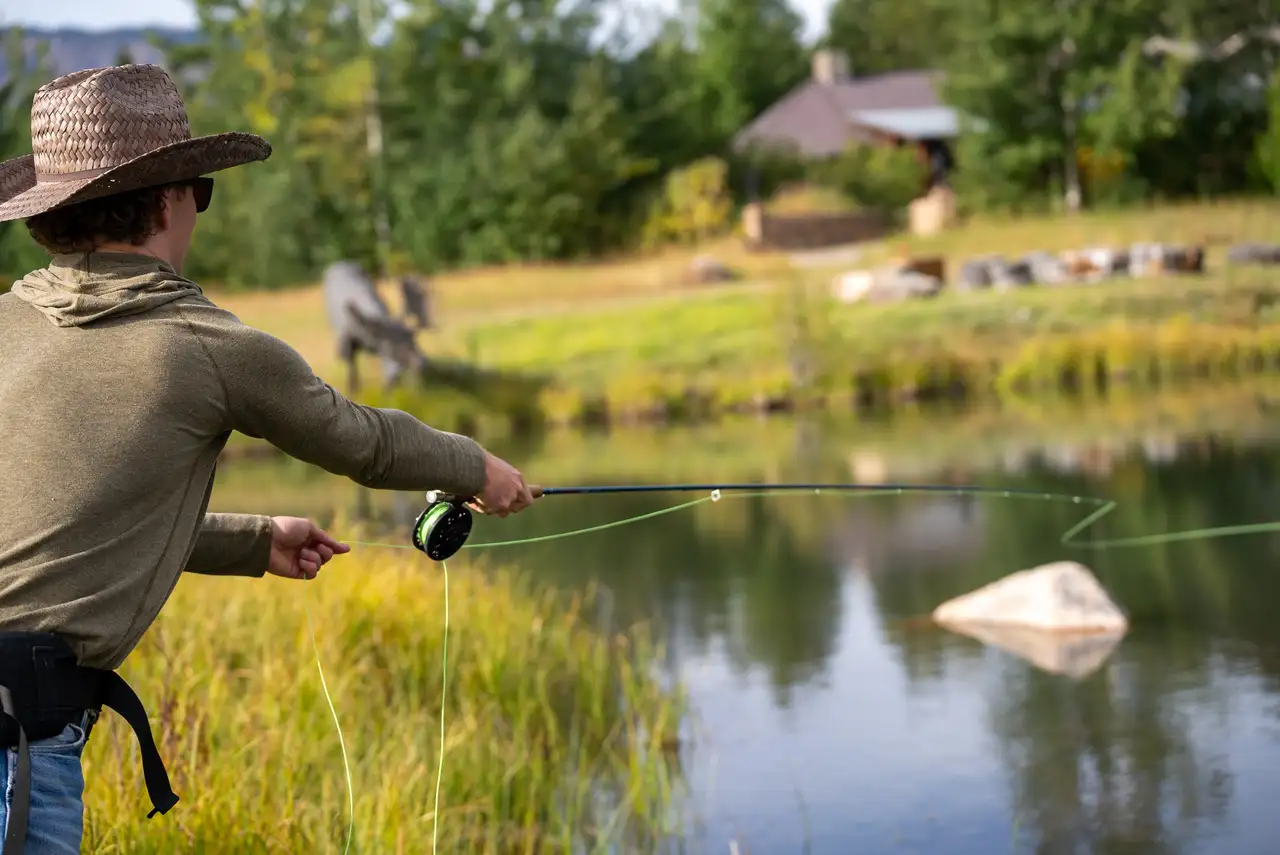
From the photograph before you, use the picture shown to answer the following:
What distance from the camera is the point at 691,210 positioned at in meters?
36.4

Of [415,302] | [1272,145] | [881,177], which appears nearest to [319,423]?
[415,302]

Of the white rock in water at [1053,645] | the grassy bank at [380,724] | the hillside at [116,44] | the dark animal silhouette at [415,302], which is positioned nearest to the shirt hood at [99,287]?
the hillside at [116,44]

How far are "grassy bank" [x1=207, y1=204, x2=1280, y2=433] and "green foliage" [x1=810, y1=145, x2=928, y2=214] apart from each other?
9.49 metres

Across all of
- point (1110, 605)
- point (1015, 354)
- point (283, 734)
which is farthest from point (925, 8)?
point (283, 734)

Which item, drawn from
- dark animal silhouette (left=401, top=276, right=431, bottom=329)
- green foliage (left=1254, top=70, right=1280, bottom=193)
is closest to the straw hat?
dark animal silhouette (left=401, top=276, right=431, bottom=329)

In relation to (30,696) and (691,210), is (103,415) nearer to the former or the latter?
(30,696)

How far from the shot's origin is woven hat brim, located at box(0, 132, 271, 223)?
8.61ft

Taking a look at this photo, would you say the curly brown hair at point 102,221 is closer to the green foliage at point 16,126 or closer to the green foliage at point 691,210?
the green foliage at point 16,126

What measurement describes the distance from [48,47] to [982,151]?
2855 centimetres

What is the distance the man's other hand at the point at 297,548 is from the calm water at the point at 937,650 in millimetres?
2679

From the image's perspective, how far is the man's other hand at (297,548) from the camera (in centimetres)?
311

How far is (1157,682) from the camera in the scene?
299 inches

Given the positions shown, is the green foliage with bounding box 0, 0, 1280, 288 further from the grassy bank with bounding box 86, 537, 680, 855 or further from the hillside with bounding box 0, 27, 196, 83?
the grassy bank with bounding box 86, 537, 680, 855

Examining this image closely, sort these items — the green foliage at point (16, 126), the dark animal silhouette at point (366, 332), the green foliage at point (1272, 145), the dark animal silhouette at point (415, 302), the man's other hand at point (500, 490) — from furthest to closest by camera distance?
the green foliage at point (1272, 145) < the dark animal silhouette at point (415, 302) < the dark animal silhouette at point (366, 332) < the green foliage at point (16, 126) < the man's other hand at point (500, 490)
